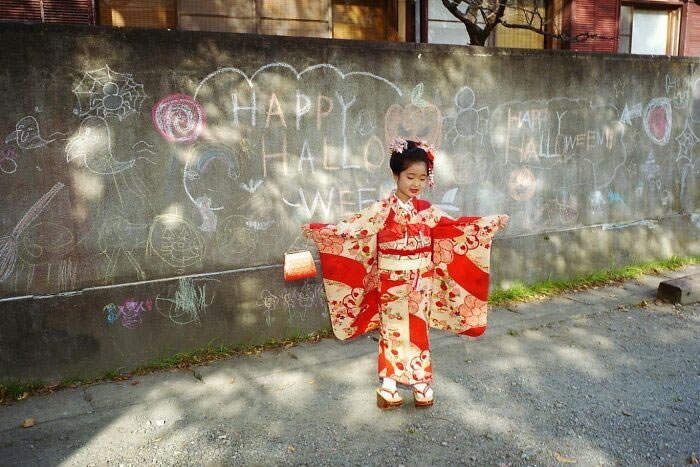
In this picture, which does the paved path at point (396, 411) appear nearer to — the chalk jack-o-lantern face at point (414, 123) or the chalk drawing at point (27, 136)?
the chalk drawing at point (27, 136)

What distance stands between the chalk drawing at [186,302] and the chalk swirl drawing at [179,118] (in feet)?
3.43

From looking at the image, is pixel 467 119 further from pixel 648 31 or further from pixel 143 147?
pixel 648 31

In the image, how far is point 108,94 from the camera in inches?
164

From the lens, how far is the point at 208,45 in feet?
14.5

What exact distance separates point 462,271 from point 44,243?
9.03ft

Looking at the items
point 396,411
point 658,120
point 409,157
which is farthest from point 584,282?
point 409,157

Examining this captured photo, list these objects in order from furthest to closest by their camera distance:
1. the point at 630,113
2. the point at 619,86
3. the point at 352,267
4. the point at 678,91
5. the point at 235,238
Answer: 1. the point at 678,91
2. the point at 630,113
3. the point at 619,86
4. the point at 235,238
5. the point at 352,267

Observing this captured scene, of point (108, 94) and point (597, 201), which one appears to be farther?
point (597, 201)

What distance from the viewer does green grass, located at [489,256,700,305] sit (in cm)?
595

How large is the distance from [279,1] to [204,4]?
89cm

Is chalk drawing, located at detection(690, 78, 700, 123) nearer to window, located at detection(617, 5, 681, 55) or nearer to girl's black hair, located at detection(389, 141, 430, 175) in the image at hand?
window, located at detection(617, 5, 681, 55)

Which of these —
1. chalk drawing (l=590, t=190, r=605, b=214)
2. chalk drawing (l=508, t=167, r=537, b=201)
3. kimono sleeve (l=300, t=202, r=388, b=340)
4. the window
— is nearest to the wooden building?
the window

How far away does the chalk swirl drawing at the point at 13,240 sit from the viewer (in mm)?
3963

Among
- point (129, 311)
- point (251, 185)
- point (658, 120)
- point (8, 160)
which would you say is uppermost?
point (658, 120)
